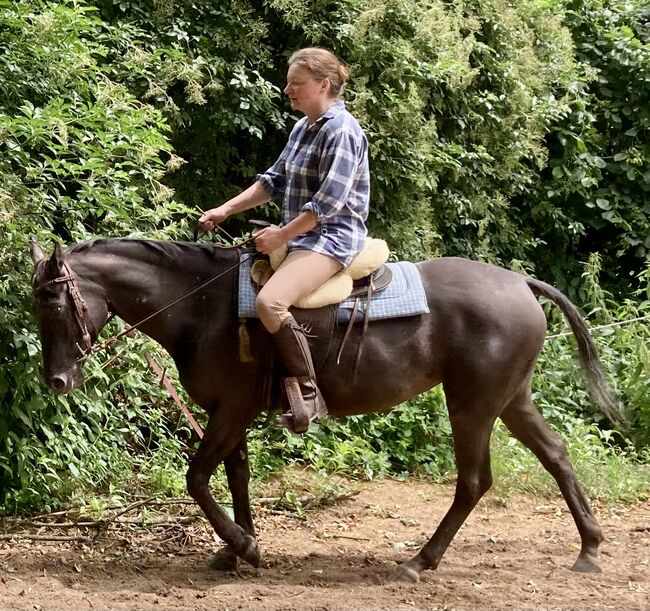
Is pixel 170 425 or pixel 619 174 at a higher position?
pixel 619 174

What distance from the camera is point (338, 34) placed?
8.19 metres

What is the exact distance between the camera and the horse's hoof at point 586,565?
5145 millimetres

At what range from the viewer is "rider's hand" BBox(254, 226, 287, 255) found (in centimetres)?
457

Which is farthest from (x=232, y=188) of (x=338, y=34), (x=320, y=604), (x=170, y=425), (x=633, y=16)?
(x=633, y=16)

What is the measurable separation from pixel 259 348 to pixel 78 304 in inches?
37.6

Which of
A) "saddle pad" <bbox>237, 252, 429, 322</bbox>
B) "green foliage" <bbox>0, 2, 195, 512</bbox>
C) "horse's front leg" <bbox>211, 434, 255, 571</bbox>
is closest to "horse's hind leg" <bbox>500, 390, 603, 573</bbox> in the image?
"saddle pad" <bbox>237, 252, 429, 322</bbox>

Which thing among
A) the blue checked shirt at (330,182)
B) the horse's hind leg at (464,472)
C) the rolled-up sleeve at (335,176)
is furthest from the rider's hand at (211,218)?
the horse's hind leg at (464,472)

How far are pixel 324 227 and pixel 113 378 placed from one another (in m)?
2.05

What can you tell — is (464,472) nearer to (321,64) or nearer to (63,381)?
(63,381)

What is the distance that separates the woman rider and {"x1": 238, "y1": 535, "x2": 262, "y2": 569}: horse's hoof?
726mm

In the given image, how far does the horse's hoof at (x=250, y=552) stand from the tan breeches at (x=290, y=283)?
3.83ft

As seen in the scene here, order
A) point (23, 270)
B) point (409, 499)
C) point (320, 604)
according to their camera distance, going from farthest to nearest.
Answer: point (409, 499), point (23, 270), point (320, 604)

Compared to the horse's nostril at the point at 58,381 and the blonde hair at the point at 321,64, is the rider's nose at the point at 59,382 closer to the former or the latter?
the horse's nostril at the point at 58,381

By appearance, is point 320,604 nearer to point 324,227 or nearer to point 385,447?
point 324,227
